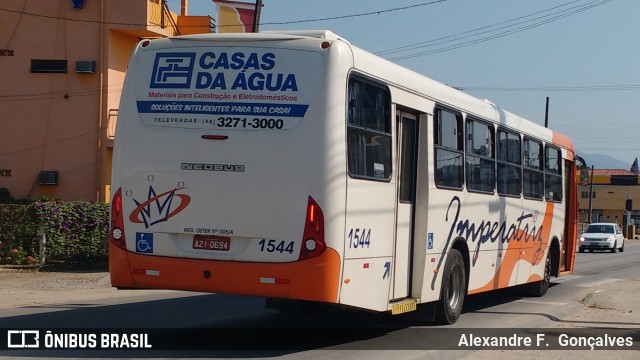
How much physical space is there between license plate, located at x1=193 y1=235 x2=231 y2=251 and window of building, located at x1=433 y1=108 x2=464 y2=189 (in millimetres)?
3688

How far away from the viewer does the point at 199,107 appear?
34.4 ft

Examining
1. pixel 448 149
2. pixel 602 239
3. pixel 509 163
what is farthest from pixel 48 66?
pixel 602 239

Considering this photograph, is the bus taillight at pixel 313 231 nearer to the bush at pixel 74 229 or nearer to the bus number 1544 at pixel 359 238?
the bus number 1544 at pixel 359 238

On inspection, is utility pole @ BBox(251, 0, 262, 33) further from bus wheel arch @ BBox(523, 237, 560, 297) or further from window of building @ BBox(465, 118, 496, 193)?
window of building @ BBox(465, 118, 496, 193)

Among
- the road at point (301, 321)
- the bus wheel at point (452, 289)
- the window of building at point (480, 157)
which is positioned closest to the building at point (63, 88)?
the road at point (301, 321)

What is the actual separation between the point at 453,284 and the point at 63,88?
23535 millimetres

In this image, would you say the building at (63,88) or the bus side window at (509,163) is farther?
the building at (63,88)

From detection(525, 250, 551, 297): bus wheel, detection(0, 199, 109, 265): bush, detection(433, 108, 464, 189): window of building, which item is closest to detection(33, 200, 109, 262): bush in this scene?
detection(0, 199, 109, 265): bush

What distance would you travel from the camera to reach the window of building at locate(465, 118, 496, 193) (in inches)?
565

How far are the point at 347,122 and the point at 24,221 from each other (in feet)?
51.4

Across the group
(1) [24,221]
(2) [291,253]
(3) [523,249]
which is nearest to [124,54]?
(1) [24,221]

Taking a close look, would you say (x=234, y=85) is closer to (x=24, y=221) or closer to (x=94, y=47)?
(x=24, y=221)

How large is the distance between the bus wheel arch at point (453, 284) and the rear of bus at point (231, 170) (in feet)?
12.3

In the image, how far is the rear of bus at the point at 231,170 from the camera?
395 inches
